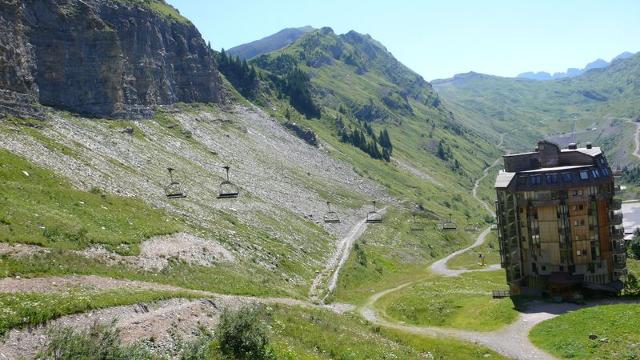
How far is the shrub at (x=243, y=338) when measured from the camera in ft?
91.2

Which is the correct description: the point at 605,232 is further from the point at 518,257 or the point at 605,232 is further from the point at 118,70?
the point at 118,70

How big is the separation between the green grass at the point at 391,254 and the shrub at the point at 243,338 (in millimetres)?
46408

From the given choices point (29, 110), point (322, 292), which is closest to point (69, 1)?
point (29, 110)

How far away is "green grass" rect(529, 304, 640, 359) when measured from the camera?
45.3 m

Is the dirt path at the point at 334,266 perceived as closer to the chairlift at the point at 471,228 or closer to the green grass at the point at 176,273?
the green grass at the point at 176,273

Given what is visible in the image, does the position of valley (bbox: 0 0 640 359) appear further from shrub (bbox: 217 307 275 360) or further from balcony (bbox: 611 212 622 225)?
balcony (bbox: 611 212 622 225)

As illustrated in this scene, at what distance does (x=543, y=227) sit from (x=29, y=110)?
87675 millimetres

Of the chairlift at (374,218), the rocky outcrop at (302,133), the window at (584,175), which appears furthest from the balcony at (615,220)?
the rocky outcrop at (302,133)

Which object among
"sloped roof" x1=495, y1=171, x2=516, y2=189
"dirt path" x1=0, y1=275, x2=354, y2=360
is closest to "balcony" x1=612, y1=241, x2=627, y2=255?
"sloped roof" x1=495, y1=171, x2=516, y2=189

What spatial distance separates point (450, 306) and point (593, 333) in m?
21.4

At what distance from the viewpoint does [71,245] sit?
46000mm

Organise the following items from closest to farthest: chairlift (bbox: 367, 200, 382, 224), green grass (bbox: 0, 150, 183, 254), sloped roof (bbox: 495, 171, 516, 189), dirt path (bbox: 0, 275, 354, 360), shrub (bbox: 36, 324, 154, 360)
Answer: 1. shrub (bbox: 36, 324, 154, 360)
2. dirt path (bbox: 0, 275, 354, 360)
3. green grass (bbox: 0, 150, 183, 254)
4. sloped roof (bbox: 495, 171, 516, 189)
5. chairlift (bbox: 367, 200, 382, 224)

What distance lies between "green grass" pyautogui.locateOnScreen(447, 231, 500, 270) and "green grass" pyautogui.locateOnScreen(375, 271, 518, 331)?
108ft

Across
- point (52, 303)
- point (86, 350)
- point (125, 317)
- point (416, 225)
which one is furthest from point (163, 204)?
point (416, 225)
